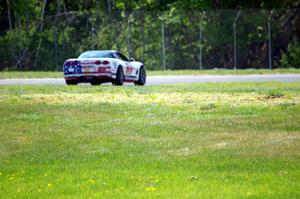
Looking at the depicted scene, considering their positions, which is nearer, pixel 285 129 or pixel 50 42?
pixel 285 129

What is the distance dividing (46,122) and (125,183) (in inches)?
Result: 259

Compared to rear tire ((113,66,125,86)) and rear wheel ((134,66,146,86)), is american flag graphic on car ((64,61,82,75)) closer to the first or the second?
rear tire ((113,66,125,86))

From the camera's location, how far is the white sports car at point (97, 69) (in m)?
29.2

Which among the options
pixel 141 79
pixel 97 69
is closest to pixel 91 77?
pixel 97 69

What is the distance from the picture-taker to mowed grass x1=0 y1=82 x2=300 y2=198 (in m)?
10.9

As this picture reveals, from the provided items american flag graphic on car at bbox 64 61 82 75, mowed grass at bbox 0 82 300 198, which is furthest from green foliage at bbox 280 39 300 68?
mowed grass at bbox 0 82 300 198

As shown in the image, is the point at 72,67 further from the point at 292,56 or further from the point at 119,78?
the point at 292,56

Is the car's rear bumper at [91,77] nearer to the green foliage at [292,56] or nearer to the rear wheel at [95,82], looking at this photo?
the rear wheel at [95,82]

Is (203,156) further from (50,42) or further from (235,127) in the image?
(50,42)

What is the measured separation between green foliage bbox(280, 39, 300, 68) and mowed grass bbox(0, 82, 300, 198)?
21.6m

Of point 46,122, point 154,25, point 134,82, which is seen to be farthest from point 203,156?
point 154,25

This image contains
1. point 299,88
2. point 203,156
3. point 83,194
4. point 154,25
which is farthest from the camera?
point 154,25

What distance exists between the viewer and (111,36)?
146ft

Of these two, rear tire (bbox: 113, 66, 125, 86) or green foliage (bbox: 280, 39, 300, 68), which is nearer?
rear tire (bbox: 113, 66, 125, 86)
